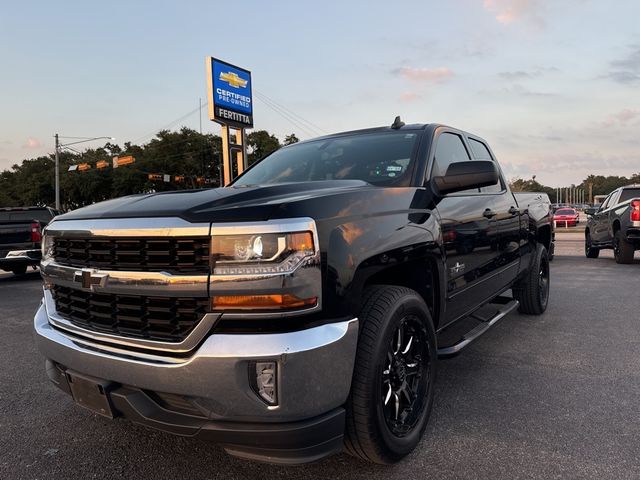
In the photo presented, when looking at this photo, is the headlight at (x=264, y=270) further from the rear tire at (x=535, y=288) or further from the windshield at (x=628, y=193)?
the windshield at (x=628, y=193)

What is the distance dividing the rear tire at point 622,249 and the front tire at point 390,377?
957 cm

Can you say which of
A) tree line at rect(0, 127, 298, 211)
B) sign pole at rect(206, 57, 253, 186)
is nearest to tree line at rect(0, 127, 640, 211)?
tree line at rect(0, 127, 298, 211)

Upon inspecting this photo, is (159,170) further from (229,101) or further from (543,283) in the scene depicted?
(543,283)

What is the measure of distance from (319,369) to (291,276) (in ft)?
1.26

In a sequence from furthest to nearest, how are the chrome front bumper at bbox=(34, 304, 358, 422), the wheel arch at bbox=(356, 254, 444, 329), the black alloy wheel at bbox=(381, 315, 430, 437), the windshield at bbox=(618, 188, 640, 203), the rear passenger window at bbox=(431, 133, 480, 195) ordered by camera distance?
the windshield at bbox=(618, 188, 640, 203) < the rear passenger window at bbox=(431, 133, 480, 195) < the wheel arch at bbox=(356, 254, 444, 329) < the black alloy wheel at bbox=(381, 315, 430, 437) < the chrome front bumper at bbox=(34, 304, 358, 422)

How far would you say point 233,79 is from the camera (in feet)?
66.8

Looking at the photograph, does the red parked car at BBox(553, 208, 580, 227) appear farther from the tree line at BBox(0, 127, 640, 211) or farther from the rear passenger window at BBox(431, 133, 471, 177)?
the rear passenger window at BBox(431, 133, 471, 177)

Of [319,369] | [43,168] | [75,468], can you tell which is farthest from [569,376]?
[43,168]

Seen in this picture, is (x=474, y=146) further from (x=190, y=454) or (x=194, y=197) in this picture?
(x=190, y=454)

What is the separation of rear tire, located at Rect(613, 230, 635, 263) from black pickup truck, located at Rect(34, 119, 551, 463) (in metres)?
9.40

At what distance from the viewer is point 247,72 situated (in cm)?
2125

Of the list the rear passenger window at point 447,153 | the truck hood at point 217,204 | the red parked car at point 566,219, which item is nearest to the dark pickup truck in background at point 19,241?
the truck hood at point 217,204

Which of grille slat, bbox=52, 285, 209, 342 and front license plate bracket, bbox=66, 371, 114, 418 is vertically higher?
grille slat, bbox=52, 285, 209, 342

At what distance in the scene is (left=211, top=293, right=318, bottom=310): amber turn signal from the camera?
1.95 m
